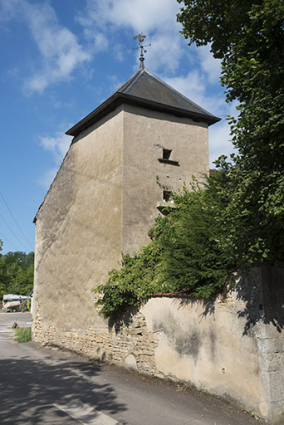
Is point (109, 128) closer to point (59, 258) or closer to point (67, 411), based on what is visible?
point (59, 258)

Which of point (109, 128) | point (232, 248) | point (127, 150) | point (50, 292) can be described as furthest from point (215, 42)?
point (50, 292)

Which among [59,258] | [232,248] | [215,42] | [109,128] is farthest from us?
[59,258]

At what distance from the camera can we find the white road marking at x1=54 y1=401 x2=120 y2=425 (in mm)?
5906

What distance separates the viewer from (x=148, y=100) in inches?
488

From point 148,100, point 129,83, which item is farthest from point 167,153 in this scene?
point 129,83

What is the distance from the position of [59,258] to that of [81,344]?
12.2 feet

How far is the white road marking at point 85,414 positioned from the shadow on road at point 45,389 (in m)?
0.15

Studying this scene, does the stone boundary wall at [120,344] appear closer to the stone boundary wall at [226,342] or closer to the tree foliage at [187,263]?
the stone boundary wall at [226,342]

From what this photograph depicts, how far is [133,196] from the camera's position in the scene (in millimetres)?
11602

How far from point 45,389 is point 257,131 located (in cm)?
688

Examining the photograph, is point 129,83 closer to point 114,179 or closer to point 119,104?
point 119,104

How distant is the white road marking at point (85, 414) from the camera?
591 centimetres

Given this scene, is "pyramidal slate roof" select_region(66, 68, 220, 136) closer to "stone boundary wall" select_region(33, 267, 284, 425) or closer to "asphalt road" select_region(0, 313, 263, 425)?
"stone boundary wall" select_region(33, 267, 284, 425)

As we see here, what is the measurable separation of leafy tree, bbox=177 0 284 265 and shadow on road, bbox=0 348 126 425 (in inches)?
157
